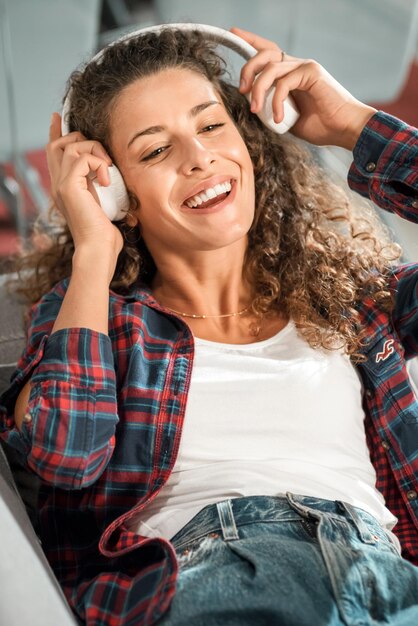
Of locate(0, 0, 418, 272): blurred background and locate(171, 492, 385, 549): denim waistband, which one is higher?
locate(171, 492, 385, 549): denim waistband

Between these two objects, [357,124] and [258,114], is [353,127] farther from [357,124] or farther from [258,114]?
[258,114]

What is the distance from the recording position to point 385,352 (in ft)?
4.49

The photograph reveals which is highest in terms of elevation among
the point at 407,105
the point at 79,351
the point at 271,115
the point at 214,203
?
the point at 271,115

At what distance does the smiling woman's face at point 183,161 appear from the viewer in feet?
4.31

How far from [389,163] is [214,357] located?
0.39 meters

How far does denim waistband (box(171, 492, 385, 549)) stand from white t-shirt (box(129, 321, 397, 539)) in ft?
0.09

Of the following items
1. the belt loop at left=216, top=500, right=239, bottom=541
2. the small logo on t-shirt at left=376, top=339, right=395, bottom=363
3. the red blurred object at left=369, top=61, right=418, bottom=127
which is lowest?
the red blurred object at left=369, top=61, right=418, bottom=127

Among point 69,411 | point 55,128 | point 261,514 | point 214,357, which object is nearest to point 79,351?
point 69,411

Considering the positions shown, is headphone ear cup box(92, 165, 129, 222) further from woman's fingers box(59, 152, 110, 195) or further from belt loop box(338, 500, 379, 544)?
belt loop box(338, 500, 379, 544)

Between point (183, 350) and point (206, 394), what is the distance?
8 centimetres

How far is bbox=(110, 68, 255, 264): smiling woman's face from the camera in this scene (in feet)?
4.31

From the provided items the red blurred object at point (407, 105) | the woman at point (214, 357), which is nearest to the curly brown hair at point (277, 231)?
the woman at point (214, 357)

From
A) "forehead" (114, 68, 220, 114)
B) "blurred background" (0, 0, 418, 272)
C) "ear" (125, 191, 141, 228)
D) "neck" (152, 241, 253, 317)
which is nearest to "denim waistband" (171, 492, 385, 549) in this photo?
"neck" (152, 241, 253, 317)

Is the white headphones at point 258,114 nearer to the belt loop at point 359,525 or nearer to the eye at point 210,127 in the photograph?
the eye at point 210,127
